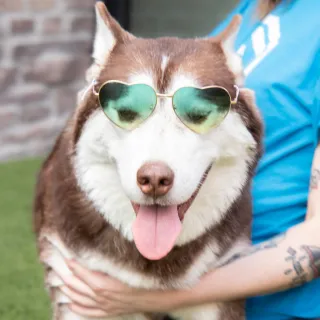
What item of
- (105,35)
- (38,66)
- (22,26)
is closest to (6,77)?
(38,66)

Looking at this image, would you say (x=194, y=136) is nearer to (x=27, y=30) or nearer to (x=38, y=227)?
(x=38, y=227)

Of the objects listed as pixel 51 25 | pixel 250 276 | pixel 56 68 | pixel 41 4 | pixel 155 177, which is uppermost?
pixel 155 177

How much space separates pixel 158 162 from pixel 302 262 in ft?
1.81

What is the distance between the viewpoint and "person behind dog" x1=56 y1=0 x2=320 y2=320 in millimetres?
1777

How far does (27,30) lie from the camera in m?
4.52

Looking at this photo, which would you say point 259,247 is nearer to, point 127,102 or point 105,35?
point 127,102

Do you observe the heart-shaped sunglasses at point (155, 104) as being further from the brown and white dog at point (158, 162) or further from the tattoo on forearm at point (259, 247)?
the tattoo on forearm at point (259, 247)

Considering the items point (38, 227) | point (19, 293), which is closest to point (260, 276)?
point (38, 227)

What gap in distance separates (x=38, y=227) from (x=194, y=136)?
2.43 ft

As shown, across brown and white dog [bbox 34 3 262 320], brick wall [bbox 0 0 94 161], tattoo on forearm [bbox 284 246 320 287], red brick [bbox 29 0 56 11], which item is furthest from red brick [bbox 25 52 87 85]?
tattoo on forearm [bbox 284 246 320 287]

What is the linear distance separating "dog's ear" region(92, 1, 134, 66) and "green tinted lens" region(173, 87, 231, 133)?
0.86 feet

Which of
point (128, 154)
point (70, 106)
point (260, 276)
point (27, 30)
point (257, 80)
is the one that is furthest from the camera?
point (70, 106)

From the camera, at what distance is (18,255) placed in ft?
11.2

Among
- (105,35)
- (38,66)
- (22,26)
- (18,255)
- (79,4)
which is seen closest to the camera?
(105,35)
